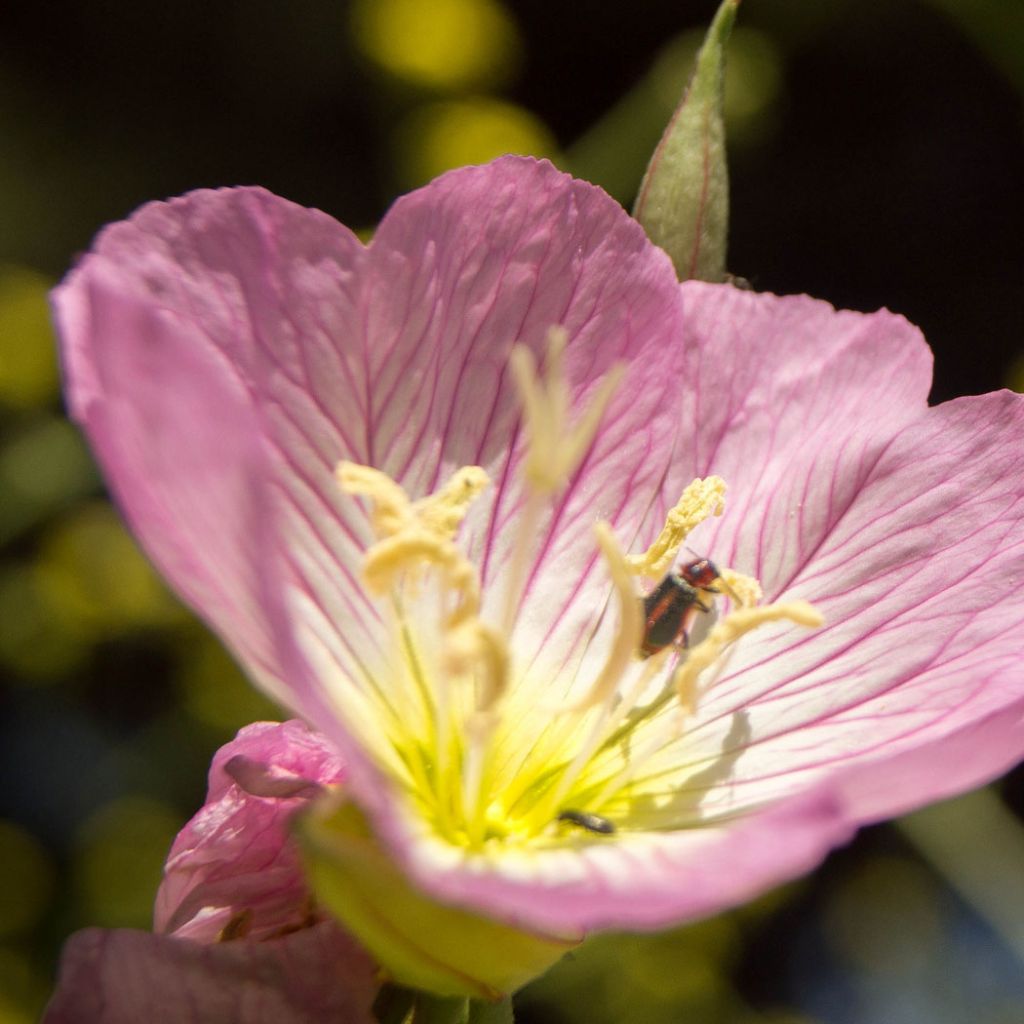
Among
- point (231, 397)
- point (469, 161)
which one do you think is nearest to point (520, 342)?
point (231, 397)

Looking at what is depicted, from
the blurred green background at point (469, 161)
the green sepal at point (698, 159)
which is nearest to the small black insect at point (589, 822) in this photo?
the green sepal at point (698, 159)

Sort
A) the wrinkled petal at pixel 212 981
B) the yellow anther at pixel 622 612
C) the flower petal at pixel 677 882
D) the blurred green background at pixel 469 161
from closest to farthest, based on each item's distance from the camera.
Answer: the flower petal at pixel 677 882 → the wrinkled petal at pixel 212 981 → the yellow anther at pixel 622 612 → the blurred green background at pixel 469 161

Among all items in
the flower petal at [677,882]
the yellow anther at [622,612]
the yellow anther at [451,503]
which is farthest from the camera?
the yellow anther at [451,503]

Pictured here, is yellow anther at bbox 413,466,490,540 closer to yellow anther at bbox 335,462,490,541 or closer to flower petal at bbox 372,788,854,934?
yellow anther at bbox 335,462,490,541

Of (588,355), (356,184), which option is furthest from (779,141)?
(588,355)

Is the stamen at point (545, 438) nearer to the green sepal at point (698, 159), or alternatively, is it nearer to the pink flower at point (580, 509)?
the pink flower at point (580, 509)

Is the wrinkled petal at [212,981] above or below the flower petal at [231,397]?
below

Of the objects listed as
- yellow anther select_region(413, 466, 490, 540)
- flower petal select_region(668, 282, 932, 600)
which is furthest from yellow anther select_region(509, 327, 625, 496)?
flower petal select_region(668, 282, 932, 600)
